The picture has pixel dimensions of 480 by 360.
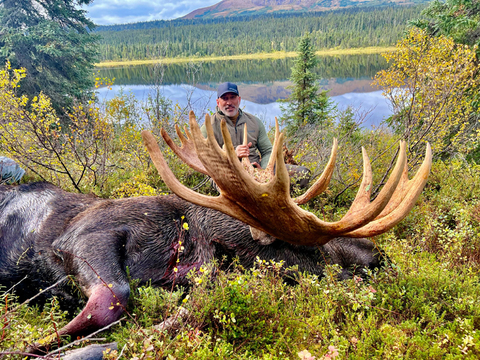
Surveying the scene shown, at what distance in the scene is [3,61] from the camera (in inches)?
617

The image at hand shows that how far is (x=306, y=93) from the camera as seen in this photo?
55.7 ft

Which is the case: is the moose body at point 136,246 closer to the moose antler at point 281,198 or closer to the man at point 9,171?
the moose antler at point 281,198

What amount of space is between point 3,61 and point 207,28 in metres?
184

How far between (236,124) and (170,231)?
2.50m

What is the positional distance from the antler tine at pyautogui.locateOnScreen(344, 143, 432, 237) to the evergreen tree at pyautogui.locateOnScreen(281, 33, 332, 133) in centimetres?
1515

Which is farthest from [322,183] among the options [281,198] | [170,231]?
[170,231]

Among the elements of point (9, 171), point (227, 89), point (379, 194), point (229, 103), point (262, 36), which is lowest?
point (9, 171)

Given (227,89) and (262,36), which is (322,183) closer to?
(227,89)

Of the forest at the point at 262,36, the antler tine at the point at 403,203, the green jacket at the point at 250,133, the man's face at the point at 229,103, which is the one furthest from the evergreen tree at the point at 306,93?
the forest at the point at 262,36

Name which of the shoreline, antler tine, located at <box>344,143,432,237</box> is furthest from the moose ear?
the shoreline

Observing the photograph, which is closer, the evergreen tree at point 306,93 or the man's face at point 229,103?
the man's face at point 229,103

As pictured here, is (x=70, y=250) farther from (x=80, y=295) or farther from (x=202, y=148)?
(x=202, y=148)

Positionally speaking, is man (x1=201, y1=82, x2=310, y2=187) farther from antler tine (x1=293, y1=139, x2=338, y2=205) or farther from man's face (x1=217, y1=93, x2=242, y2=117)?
antler tine (x1=293, y1=139, x2=338, y2=205)

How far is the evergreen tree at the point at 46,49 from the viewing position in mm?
15625
